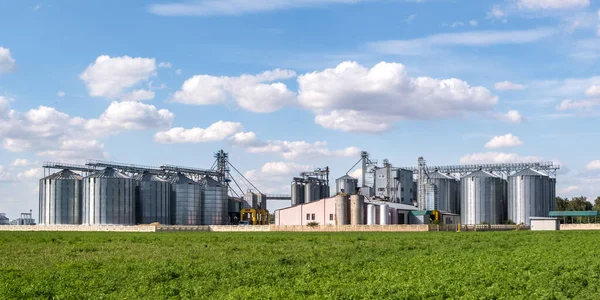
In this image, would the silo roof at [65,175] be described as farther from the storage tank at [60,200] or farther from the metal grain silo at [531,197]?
the metal grain silo at [531,197]

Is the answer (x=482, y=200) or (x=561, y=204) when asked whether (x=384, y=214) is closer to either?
(x=482, y=200)

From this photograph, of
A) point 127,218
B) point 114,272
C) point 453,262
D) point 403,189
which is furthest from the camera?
point 403,189

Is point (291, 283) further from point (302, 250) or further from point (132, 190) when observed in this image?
point (132, 190)

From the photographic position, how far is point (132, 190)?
468ft

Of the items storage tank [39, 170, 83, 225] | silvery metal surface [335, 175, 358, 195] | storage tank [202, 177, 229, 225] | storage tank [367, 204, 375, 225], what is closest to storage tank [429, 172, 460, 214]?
silvery metal surface [335, 175, 358, 195]

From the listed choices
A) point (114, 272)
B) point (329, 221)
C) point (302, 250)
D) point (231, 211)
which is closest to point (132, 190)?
point (231, 211)

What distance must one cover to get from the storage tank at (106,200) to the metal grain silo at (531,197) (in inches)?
3223

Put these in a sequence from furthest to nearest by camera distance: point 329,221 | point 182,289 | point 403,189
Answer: point 403,189 < point 329,221 < point 182,289

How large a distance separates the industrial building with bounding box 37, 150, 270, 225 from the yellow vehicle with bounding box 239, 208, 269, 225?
650 centimetres

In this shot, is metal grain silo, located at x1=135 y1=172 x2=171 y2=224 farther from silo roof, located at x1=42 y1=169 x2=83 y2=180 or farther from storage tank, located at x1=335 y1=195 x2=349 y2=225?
storage tank, located at x1=335 y1=195 x2=349 y2=225

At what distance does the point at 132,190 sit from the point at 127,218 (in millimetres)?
5954

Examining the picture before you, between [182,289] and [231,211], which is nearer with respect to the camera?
[182,289]

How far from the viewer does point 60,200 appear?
464ft

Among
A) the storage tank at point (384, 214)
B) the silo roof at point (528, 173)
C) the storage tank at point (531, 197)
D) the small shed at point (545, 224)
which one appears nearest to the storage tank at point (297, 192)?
the storage tank at point (531, 197)
